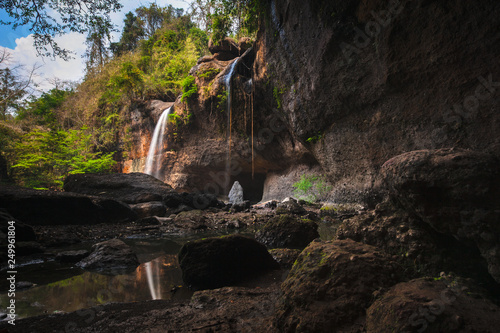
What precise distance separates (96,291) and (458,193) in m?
3.47

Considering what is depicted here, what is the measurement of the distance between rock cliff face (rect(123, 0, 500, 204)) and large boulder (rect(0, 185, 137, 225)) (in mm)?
7252

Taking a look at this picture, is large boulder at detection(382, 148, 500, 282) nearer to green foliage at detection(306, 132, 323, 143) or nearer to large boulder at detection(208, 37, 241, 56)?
green foliage at detection(306, 132, 323, 143)

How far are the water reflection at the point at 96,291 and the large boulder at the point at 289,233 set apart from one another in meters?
1.92

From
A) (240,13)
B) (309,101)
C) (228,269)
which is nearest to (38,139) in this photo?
(240,13)

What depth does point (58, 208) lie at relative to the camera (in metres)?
5.86

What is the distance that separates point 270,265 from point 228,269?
0.61 metres

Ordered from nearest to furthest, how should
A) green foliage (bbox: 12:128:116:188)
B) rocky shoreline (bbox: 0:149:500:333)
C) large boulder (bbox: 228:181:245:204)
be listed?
1. rocky shoreline (bbox: 0:149:500:333)
2. green foliage (bbox: 12:128:116:188)
3. large boulder (bbox: 228:181:245:204)

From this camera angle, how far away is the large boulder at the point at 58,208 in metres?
5.37

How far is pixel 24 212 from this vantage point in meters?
5.39

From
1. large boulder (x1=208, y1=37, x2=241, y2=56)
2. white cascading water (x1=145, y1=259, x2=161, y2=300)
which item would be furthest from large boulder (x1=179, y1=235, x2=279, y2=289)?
large boulder (x1=208, y1=37, x2=241, y2=56)

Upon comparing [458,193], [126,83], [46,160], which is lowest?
[458,193]

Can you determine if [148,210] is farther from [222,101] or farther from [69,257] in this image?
[222,101]

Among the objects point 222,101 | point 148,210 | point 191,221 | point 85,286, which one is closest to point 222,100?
point 222,101

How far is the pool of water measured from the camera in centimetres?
229
